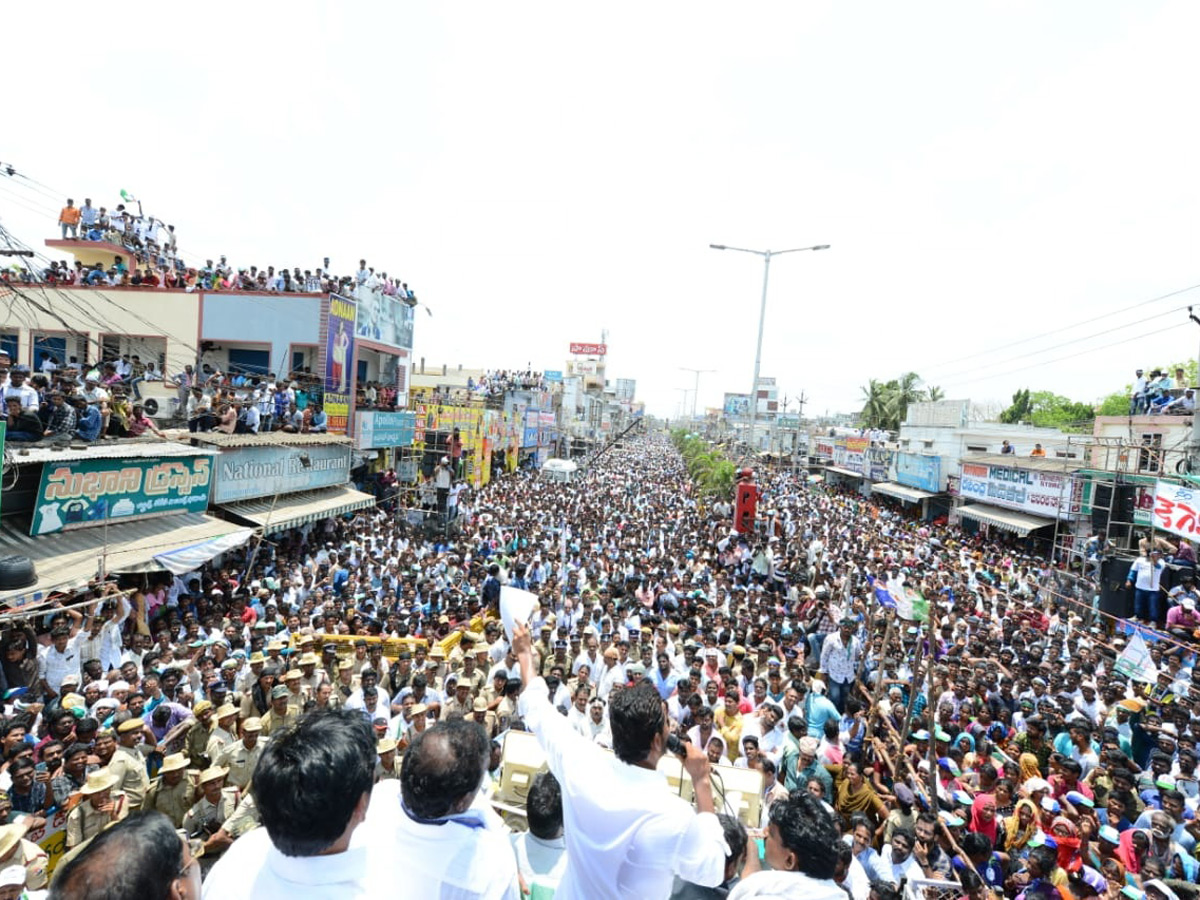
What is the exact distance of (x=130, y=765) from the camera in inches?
183

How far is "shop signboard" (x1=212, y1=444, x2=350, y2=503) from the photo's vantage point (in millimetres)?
12422

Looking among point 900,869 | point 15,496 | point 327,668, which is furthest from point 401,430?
point 900,869

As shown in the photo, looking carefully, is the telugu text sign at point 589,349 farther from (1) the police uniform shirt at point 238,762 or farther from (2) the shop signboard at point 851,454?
(1) the police uniform shirt at point 238,762

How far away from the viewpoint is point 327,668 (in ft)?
24.7

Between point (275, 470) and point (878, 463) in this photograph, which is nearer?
point (275, 470)

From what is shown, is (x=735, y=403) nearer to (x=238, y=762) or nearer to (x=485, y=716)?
(x=485, y=716)

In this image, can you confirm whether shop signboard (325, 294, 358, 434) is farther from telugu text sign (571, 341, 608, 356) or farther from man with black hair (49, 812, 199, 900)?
telugu text sign (571, 341, 608, 356)

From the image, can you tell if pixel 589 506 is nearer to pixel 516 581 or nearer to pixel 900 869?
pixel 516 581

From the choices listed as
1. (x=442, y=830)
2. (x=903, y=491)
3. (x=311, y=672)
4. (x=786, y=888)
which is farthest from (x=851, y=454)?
(x=442, y=830)

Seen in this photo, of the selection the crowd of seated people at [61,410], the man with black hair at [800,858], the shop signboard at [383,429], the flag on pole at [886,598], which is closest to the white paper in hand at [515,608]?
the man with black hair at [800,858]

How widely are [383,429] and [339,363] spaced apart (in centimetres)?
228

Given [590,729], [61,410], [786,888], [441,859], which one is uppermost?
[61,410]

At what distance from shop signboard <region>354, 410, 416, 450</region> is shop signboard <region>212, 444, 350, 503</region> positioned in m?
1.54

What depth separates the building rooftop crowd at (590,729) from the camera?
70.0 inches
